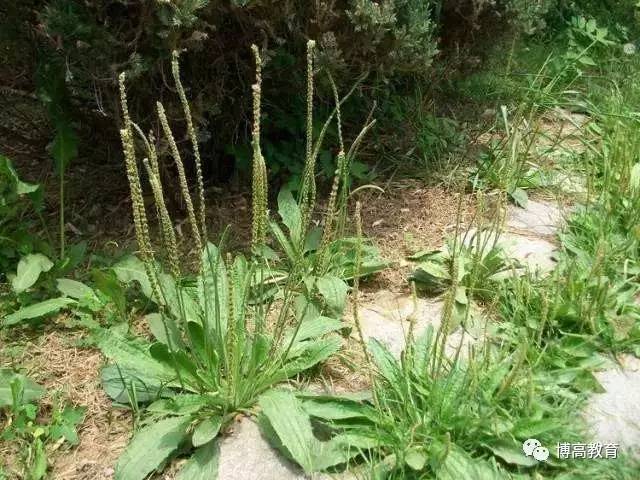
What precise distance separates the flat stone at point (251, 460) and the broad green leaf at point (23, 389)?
0.66 metres

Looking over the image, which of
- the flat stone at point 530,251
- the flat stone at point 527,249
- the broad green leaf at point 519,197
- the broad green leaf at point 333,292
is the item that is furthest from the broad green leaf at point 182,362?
the broad green leaf at point 519,197

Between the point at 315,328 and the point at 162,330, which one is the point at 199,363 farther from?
the point at 315,328

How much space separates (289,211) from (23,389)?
1312 millimetres

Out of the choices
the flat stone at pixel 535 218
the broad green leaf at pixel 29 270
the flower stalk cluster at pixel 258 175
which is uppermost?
the flower stalk cluster at pixel 258 175

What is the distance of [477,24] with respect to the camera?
132 inches

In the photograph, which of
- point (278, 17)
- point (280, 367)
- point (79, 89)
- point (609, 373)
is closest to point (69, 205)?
point (79, 89)

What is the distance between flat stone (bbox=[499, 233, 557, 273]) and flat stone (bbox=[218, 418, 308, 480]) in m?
1.32

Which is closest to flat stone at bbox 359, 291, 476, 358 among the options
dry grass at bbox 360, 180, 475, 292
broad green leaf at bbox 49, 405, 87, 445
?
dry grass at bbox 360, 180, 475, 292

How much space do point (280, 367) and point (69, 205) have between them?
5.28 feet

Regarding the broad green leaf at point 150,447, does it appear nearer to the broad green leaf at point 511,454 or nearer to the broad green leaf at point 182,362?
the broad green leaf at point 182,362

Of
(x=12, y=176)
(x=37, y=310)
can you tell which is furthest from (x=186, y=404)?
(x=12, y=176)

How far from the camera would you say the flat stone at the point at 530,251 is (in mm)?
2850

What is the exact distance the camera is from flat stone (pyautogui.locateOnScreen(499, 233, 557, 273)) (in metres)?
2.85

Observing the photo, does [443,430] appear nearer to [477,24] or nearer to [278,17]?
[278,17]
